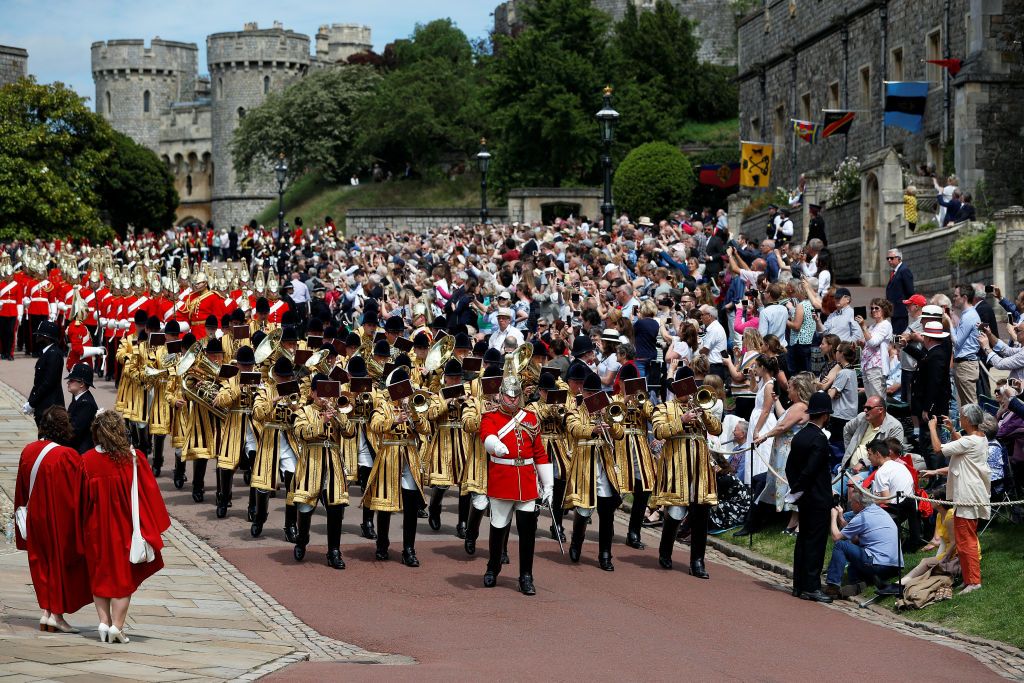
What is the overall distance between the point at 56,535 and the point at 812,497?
6.36 metres

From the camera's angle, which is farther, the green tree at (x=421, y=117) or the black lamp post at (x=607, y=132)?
the green tree at (x=421, y=117)

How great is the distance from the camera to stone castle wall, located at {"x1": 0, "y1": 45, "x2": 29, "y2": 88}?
88.6 metres

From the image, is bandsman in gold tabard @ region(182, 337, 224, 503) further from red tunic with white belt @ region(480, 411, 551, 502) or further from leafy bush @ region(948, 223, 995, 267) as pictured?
leafy bush @ region(948, 223, 995, 267)

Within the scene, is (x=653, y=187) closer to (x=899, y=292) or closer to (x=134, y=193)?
(x=899, y=292)

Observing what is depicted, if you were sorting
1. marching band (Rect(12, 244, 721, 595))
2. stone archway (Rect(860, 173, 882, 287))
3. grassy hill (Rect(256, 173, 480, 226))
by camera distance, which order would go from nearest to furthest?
marching band (Rect(12, 244, 721, 595)) → stone archway (Rect(860, 173, 882, 287)) → grassy hill (Rect(256, 173, 480, 226))

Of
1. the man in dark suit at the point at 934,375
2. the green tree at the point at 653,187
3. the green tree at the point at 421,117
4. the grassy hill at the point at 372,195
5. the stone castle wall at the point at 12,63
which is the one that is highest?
the stone castle wall at the point at 12,63

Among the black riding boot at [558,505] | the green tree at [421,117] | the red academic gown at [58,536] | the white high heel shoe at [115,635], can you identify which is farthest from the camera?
the green tree at [421,117]

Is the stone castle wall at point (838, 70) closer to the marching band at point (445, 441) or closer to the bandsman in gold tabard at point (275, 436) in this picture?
the marching band at point (445, 441)

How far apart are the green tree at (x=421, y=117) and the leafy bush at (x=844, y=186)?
43.2 m

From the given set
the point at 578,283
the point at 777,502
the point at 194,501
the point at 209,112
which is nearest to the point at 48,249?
the point at 578,283

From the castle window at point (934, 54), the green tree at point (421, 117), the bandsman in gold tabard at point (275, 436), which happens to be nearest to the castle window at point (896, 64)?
the castle window at point (934, 54)

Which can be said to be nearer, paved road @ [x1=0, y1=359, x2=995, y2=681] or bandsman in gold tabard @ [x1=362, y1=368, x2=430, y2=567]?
paved road @ [x1=0, y1=359, x2=995, y2=681]

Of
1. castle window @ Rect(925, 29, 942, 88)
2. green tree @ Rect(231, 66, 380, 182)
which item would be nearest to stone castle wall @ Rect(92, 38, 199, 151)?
green tree @ Rect(231, 66, 380, 182)

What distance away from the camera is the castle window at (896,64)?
3978cm
